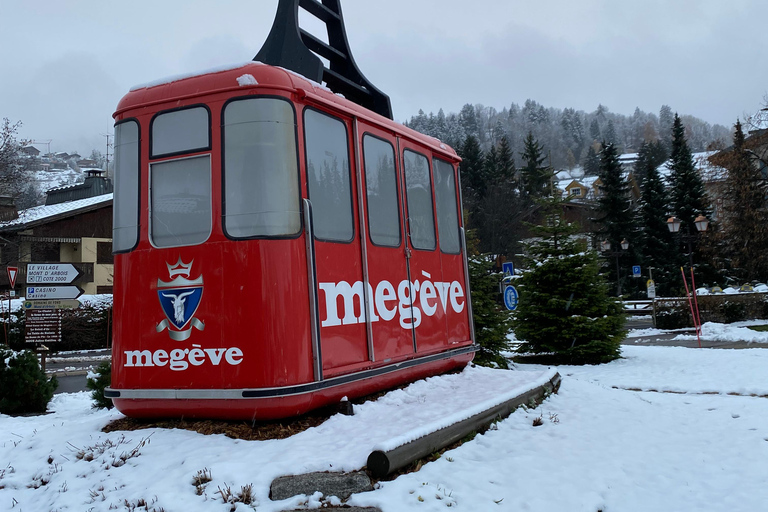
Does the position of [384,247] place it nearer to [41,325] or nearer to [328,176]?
[328,176]

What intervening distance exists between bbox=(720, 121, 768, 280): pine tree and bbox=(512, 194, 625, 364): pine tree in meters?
29.2

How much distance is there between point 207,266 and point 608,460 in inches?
146

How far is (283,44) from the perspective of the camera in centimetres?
710

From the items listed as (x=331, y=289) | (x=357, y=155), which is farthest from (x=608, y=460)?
(x=357, y=155)

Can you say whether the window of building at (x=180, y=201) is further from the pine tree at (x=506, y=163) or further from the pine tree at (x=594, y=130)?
the pine tree at (x=594, y=130)

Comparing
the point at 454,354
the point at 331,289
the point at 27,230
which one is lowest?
the point at 454,354

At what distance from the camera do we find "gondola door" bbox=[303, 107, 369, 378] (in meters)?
5.59

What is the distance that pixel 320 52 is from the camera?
26.4 ft

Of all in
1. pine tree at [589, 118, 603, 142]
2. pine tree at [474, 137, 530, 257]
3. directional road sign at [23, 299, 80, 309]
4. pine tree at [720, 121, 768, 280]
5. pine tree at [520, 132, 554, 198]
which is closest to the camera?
directional road sign at [23, 299, 80, 309]

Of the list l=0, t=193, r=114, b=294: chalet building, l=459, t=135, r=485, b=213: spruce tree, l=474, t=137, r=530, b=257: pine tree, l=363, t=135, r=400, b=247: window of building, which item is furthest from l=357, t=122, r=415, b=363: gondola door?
l=459, t=135, r=485, b=213: spruce tree

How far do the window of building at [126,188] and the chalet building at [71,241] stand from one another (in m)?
30.8

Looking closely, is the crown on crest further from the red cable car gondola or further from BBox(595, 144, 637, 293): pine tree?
BBox(595, 144, 637, 293): pine tree

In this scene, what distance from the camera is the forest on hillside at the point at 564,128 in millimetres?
119438

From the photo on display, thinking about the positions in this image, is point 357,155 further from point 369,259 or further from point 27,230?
point 27,230
